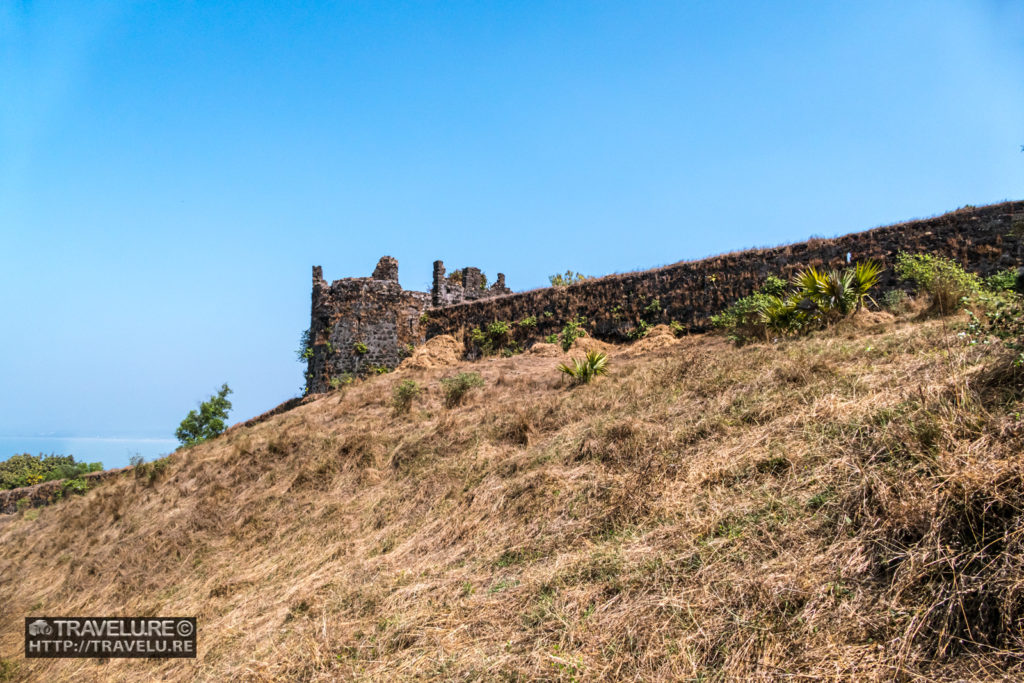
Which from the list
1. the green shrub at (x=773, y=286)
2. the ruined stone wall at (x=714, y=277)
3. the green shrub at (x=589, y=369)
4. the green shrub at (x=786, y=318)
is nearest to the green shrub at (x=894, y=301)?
the ruined stone wall at (x=714, y=277)

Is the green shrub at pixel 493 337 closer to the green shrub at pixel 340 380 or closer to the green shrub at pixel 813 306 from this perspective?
the green shrub at pixel 340 380

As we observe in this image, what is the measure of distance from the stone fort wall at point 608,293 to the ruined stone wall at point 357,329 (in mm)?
33

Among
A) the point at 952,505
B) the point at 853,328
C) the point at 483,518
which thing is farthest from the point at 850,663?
the point at 853,328

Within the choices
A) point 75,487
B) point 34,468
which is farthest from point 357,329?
point 34,468

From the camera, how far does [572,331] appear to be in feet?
54.6

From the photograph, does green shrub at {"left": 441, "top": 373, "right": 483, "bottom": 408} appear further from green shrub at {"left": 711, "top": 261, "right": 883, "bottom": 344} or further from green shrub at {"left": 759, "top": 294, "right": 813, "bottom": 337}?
green shrub at {"left": 759, "top": 294, "right": 813, "bottom": 337}

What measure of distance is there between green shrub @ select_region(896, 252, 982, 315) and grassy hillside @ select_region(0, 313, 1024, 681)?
3.04 feet

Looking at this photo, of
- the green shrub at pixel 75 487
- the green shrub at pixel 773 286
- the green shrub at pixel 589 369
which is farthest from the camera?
the green shrub at pixel 75 487

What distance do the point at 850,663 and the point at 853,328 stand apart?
→ 7608 mm

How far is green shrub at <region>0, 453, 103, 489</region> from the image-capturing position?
84.8ft

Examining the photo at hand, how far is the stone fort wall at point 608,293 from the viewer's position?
11898 millimetres

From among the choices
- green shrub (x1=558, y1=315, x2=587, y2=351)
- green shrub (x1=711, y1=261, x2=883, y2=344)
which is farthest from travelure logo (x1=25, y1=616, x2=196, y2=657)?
green shrub (x1=558, y1=315, x2=587, y2=351)

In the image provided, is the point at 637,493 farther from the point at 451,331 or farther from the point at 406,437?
the point at 451,331

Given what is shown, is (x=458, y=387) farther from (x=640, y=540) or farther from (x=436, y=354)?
(x=640, y=540)
